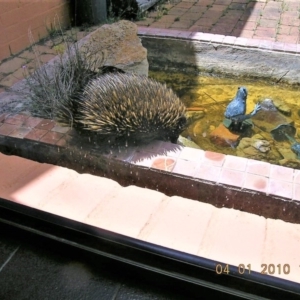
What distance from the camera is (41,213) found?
1.55 m

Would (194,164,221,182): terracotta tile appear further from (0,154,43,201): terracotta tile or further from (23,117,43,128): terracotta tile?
(23,117,43,128): terracotta tile

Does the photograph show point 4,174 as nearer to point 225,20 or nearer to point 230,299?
point 230,299

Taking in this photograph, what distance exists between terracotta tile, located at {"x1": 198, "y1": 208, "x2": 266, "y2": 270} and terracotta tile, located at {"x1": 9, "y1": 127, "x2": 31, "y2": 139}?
142 cm

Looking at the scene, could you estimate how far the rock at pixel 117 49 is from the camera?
3.53 m

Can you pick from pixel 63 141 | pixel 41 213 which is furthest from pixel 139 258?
pixel 63 141

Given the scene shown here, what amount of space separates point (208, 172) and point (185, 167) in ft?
0.46

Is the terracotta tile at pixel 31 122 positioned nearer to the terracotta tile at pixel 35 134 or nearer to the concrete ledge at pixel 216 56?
the terracotta tile at pixel 35 134

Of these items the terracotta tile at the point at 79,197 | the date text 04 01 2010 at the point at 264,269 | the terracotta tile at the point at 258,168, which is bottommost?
the terracotta tile at the point at 258,168

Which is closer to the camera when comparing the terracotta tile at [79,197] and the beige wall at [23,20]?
the terracotta tile at [79,197]

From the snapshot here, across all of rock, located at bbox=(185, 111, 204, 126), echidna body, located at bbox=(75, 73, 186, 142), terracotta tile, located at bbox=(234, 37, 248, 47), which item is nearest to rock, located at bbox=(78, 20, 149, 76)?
rock, located at bbox=(185, 111, 204, 126)

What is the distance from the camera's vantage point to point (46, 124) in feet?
8.84

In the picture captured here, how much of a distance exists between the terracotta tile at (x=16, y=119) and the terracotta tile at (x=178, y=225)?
136cm

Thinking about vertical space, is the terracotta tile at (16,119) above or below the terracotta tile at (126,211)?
below

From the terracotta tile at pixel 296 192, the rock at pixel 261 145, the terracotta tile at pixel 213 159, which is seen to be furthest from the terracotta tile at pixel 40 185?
the rock at pixel 261 145
